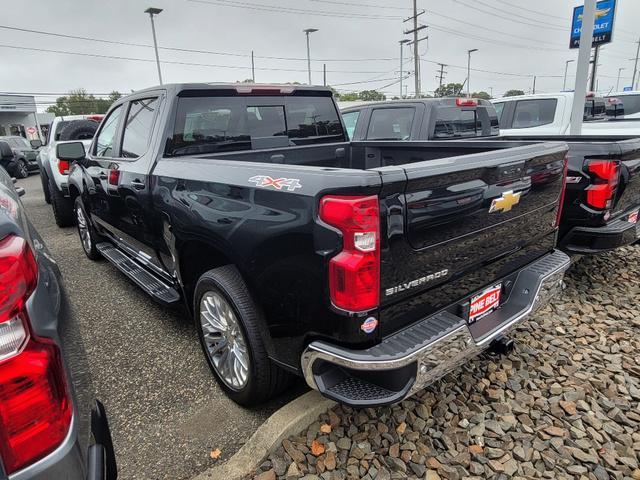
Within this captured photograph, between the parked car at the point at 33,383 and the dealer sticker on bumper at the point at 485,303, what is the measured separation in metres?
Result: 1.83

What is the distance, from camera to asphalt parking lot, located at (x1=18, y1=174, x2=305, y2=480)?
7.47 feet

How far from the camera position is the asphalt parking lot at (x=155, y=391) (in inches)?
89.7

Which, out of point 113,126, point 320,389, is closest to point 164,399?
point 320,389

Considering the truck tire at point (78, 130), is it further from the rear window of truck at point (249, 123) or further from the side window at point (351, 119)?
the rear window of truck at point (249, 123)

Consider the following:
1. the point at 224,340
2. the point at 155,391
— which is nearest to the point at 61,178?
the point at 155,391

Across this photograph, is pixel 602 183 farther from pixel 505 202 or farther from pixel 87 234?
pixel 87 234

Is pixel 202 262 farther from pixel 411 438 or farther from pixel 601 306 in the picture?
pixel 601 306

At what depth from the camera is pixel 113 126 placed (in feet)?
13.6

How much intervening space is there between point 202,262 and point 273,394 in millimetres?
957

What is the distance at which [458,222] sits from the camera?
2049mm

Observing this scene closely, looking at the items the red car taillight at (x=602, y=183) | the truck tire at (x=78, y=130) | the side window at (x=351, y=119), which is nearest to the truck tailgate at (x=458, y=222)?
the red car taillight at (x=602, y=183)

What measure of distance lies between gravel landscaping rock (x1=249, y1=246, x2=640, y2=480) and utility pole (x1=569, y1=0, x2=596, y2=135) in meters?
4.12

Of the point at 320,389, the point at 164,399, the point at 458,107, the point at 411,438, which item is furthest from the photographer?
the point at 458,107

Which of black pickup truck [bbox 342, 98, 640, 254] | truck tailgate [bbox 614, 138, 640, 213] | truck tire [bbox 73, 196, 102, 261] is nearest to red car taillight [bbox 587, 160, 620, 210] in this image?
black pickup truck [bbox 342, 98, 640, 254]
